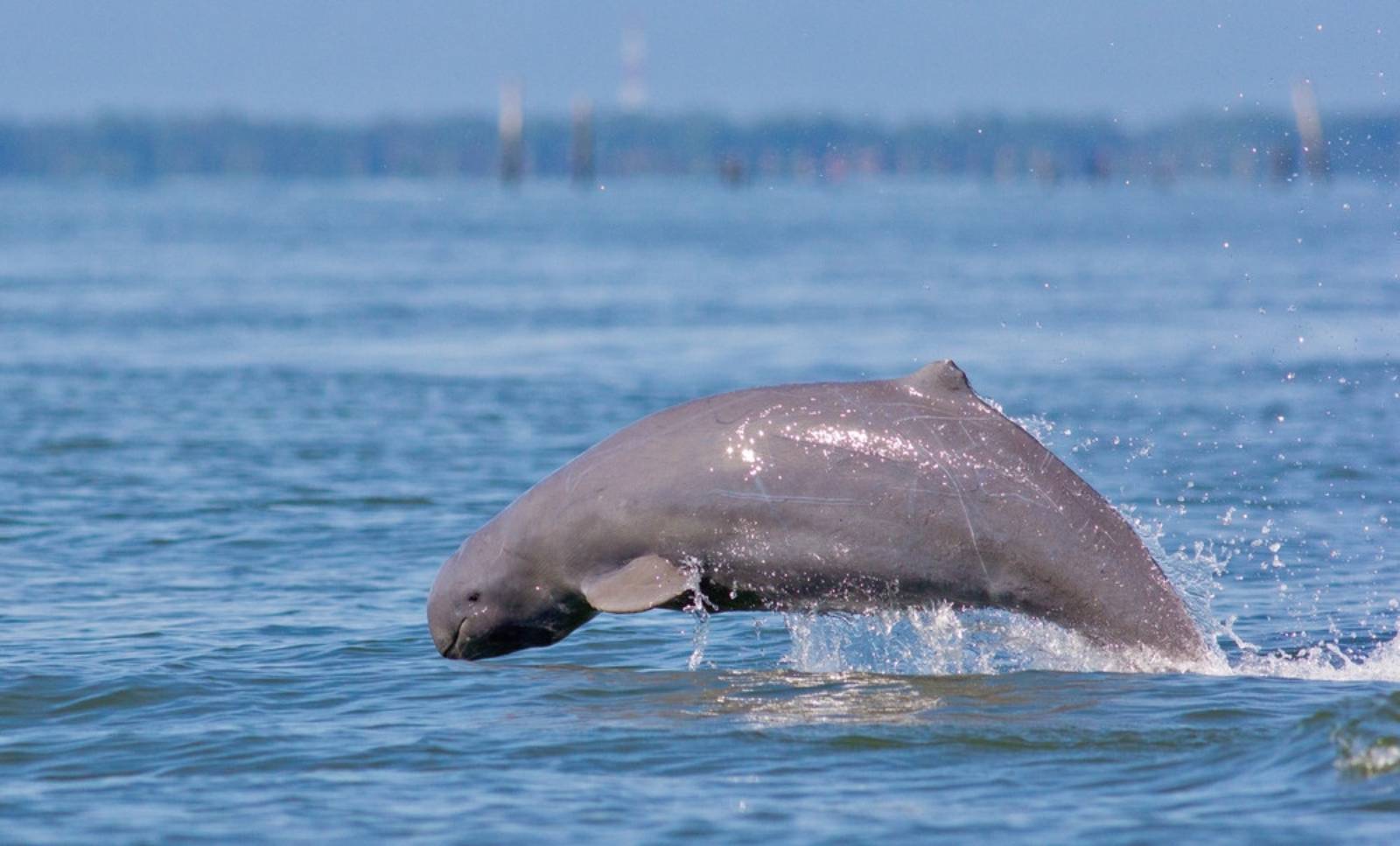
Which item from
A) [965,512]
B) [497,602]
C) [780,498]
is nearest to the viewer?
[965,512]

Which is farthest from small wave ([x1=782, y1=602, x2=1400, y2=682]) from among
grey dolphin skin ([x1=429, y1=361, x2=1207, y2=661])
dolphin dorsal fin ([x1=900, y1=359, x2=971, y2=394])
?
dolphin dorsal fin ([x1=900, y1=359, x2=971, y2=394])

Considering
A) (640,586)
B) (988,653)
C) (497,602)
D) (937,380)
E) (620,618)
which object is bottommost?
(620,618)

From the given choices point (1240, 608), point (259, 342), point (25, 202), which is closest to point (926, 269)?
point (259, 342)

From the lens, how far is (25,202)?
176500 millimetres

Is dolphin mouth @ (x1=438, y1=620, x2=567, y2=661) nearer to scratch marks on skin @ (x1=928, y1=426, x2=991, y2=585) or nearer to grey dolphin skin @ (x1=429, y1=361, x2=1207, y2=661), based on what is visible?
grey dolphin skin @ (x1=429, y1=361, x2=1207, y2=661)

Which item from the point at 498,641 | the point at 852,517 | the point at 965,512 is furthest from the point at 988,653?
the point at 498,641

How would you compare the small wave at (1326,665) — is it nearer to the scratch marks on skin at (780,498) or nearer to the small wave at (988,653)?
the small wave at (988,653)

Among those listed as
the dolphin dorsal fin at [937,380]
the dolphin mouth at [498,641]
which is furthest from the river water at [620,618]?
the dolphin dorsal fin at [937,380]

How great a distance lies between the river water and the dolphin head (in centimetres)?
29

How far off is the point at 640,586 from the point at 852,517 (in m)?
1.24

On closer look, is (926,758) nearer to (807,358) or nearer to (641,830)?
(641,830)

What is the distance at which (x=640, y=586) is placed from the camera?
1177 cm

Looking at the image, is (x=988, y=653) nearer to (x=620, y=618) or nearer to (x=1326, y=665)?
(x=1326, y=665)

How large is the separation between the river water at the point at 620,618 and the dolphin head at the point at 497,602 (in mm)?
290
